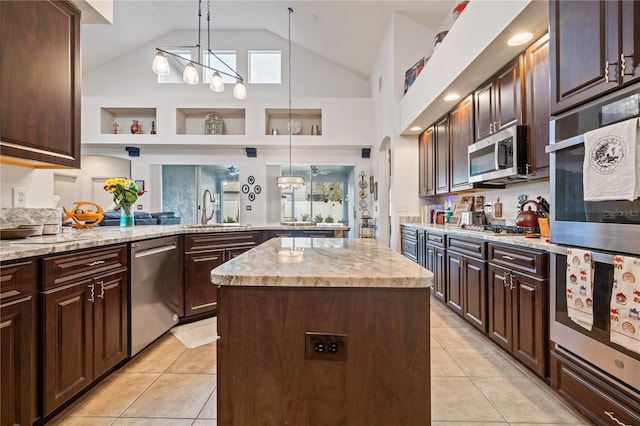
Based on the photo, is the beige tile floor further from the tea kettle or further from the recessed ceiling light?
the recessed ceiling light

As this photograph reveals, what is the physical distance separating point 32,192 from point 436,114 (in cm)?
391

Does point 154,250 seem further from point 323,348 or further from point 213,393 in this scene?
point 323,348

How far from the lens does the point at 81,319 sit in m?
1.65

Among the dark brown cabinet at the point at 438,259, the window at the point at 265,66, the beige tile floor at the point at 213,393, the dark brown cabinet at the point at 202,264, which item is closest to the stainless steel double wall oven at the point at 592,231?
the beige tile floor at the point at 213,393

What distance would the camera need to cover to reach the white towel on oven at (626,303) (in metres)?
1.19

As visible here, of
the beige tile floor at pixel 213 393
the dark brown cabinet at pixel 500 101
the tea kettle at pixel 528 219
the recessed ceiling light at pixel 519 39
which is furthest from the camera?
the dark brown cabinet at pixel 500 101

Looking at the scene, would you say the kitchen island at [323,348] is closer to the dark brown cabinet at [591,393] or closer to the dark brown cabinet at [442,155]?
the dark brown cabinet at [591,393]

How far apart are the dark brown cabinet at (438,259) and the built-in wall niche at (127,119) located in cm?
631

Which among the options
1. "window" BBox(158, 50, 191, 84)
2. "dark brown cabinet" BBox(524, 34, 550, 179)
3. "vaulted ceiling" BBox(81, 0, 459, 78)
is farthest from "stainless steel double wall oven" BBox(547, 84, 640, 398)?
"window" BBox(158, 50, 191, 84)

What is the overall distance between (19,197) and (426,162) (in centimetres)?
427

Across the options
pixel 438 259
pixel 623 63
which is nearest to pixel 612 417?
pixel 623 63

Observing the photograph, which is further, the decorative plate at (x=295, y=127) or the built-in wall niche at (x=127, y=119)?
the decorative plate at (x=295, y=127)

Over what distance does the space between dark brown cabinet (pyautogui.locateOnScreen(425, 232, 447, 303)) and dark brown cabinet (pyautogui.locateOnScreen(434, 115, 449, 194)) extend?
716mm

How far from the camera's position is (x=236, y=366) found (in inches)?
37.8
